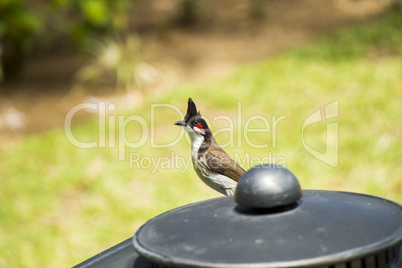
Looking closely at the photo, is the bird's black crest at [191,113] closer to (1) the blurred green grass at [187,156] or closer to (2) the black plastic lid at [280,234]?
(2) the black plastic lid at [280,234]

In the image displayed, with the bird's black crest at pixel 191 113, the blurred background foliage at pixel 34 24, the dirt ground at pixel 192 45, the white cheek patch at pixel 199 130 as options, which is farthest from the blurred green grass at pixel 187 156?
the bird's black crest at pixel 191 113

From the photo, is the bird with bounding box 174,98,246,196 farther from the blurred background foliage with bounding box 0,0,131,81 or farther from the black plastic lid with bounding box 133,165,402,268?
the blurred background foliage with bounding box 0,0,131,81

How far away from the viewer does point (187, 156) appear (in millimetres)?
5977

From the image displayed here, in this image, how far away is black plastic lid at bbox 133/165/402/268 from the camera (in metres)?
1.10

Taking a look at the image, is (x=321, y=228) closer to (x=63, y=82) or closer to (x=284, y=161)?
(x=284, y=161)

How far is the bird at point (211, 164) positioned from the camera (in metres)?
3.21

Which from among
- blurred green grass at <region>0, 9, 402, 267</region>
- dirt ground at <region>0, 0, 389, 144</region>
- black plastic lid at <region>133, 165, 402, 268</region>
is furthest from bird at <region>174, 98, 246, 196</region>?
dirt ground at <region>0, 0, 389, 144</region>

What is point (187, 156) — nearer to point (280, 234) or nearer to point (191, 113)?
point (191, 113)

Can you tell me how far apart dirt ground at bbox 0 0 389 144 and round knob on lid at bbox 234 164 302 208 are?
6.70 meters

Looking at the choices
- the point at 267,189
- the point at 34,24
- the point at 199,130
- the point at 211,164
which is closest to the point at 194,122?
the point at 199,130

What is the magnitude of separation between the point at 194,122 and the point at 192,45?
24.0ft

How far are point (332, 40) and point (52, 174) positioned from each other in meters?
5.27

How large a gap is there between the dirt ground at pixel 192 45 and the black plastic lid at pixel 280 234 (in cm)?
663

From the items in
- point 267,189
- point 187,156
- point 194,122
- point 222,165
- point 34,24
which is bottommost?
point 187,156
